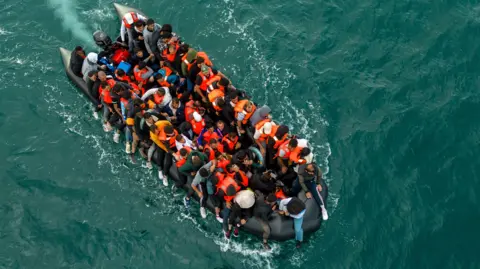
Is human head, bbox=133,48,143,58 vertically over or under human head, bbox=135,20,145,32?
under

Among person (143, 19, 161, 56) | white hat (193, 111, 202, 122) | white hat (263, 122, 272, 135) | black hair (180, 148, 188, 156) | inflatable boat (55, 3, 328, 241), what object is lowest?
inflatable boat (55, 3, 328, 241)

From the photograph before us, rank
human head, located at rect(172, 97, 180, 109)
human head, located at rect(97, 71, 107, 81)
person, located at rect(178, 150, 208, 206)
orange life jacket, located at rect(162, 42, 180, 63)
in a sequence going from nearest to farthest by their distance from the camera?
person, located at rect(178, 150, 208, 206)
human head, located at rect(172, 97, 180, 109)
human head, located at rect(97, 71, 107, 81)
orange life jacket, located at rect(162, 42, 180, 63)

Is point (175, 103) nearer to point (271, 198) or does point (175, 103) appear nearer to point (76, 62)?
point (271, 198)

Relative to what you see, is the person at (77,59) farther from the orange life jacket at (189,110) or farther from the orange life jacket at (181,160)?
the orange life jacket at (181,160)

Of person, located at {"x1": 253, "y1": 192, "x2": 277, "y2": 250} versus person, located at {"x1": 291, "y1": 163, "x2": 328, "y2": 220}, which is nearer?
person, located at {"x1": 291, "y1": 163, "x2": 328, "y2": 220}

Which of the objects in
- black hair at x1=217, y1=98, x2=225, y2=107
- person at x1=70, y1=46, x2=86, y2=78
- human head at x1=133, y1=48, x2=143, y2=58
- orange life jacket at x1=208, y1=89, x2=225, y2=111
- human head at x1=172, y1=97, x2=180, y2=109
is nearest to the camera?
black hair at x1=217, y1=98, x2=225, y2=107

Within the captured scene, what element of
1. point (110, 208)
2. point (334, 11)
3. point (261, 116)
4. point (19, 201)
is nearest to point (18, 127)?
point (19, 201)

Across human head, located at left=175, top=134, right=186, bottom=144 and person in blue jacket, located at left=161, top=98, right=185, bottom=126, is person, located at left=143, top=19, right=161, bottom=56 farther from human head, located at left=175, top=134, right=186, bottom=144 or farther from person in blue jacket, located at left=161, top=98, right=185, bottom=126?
human head, located at left=175, top=134, right=186, bottom=144

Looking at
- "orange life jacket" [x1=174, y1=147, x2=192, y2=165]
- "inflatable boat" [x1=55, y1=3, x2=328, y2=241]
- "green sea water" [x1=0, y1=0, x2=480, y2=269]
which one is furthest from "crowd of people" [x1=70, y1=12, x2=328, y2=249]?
"green sea water" [x1=0, y1=0, x2=480, y2=269]
